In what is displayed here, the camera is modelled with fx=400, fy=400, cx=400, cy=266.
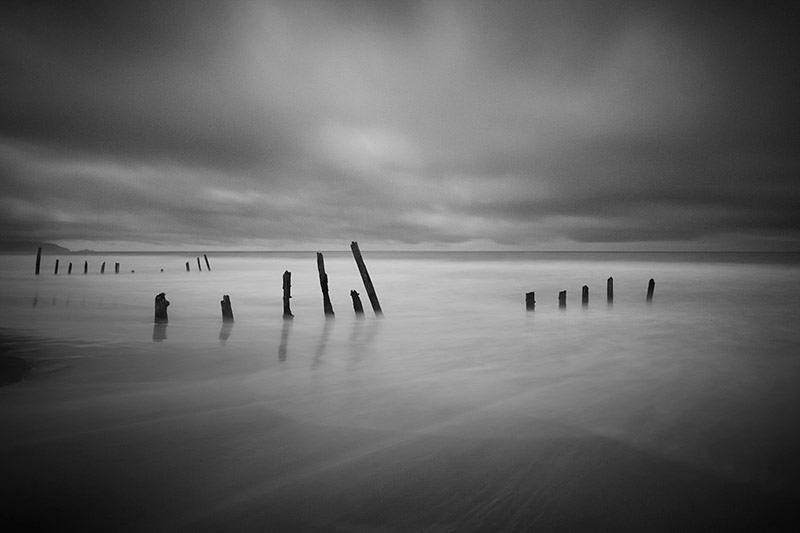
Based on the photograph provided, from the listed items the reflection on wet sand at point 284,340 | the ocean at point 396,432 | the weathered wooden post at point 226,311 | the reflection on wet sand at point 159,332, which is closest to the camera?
the ocean at point 396,432

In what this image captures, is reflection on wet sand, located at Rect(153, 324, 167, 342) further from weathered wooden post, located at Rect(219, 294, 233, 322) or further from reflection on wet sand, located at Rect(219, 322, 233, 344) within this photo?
weathered wooden post, located at Rect(219, 294, 233, 322)

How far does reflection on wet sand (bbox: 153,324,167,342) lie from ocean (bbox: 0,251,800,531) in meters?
0.17

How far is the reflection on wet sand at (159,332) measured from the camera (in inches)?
424

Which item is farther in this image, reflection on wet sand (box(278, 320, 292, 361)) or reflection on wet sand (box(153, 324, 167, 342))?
reflection on wet sand (box(153, 324, 167, 342))

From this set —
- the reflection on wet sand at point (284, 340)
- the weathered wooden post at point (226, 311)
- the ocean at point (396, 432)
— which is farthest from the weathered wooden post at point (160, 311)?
the reflection on wet sand at point (284, 340)

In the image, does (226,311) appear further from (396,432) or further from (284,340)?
(396,432)

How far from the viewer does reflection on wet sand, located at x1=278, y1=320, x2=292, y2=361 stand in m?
9.38

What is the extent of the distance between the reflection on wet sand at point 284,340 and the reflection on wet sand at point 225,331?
1533 mm

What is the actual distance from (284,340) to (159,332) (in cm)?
379

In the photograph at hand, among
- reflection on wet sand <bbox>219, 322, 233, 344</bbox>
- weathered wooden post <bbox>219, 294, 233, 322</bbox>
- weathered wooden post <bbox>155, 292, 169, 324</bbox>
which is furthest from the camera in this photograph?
weathered wooden post <bbox>219, 294, 233, 322</bbox>

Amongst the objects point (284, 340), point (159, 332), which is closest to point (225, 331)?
point (159, 332)

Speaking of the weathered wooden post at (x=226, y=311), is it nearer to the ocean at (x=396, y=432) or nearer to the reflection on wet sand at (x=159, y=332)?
the reflection on wet sand at (x=159, y=332)

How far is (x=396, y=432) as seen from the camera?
512 centimetres

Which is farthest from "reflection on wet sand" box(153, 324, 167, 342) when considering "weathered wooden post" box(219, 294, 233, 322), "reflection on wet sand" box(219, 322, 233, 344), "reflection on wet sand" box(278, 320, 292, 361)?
"reflection on wet sand" box(278, 320, 292, 361)
